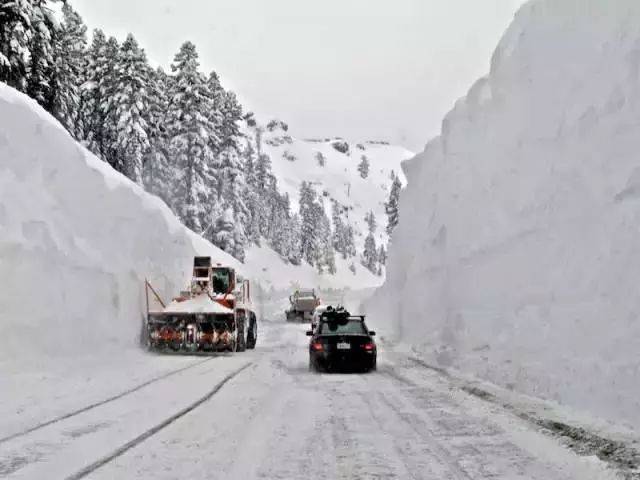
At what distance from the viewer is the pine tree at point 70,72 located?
4805cm

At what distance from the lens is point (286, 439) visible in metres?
8.45

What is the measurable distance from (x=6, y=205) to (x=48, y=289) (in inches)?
97.4

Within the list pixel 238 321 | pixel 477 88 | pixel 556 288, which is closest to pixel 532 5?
pixel 477 88

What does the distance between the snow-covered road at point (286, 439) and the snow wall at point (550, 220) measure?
1.84m

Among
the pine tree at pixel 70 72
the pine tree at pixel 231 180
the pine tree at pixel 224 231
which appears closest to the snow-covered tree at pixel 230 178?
the pine tree at pixel 231 180

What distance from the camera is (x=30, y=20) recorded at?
33.5m

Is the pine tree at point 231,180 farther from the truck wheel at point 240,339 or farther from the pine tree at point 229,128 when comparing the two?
the truck wheel at point 240,339

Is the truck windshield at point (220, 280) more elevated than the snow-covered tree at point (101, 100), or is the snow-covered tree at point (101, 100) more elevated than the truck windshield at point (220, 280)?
the snow-covered tree at point (101, 100)

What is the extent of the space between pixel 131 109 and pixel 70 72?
5021 millimetres

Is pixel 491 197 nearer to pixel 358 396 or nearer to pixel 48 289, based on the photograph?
pixel 358 396

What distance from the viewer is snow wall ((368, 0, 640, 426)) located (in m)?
11.1

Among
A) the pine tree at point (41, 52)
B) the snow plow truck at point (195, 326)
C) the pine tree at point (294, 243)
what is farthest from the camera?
the pine tree at point (294, 243)

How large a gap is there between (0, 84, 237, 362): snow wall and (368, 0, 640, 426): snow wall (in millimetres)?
10528

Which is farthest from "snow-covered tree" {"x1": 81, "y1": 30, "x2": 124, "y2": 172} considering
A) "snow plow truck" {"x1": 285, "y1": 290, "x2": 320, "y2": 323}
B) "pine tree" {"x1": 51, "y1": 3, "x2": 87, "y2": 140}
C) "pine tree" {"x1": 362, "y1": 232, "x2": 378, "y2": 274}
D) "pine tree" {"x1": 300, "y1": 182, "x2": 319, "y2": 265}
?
"pine tree" {"x1": 362, "y1": 232, "x2": 378, "y2": 274}
